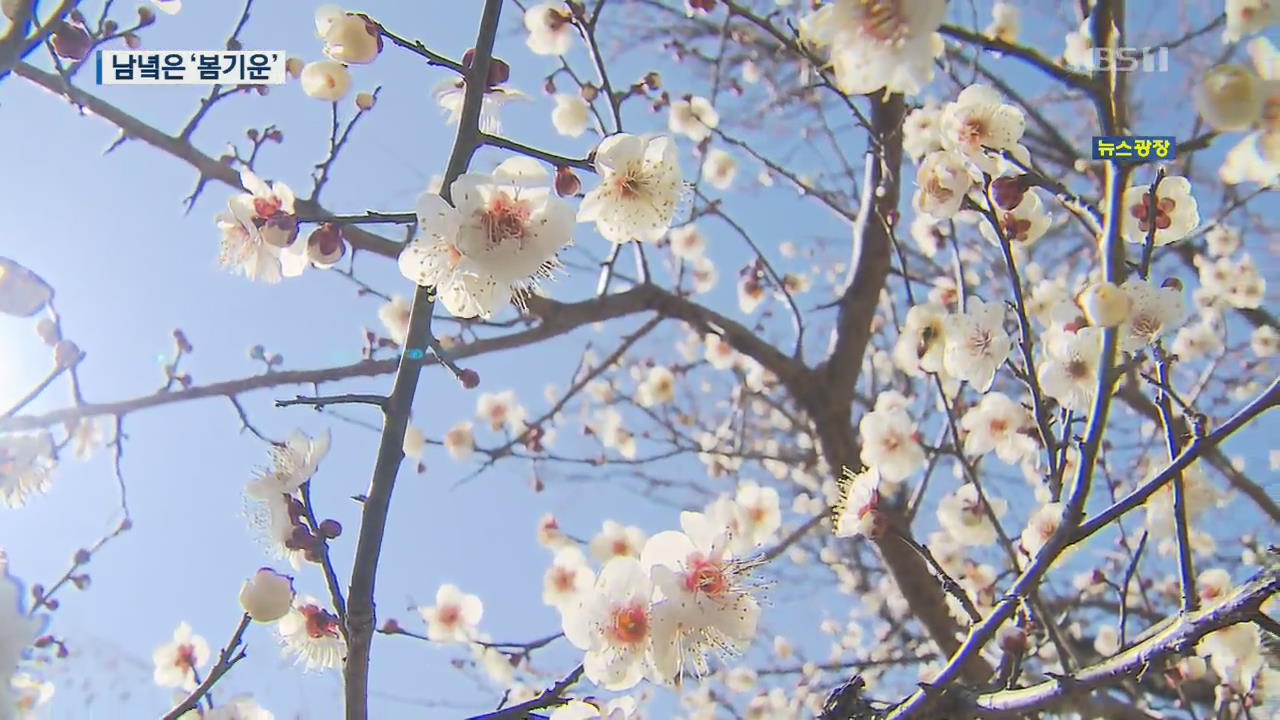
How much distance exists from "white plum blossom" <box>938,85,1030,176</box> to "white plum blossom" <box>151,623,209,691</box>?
177cm

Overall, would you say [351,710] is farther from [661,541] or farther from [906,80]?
[906,80]

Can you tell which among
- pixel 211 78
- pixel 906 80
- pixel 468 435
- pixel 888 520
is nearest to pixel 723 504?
pixel 888 520

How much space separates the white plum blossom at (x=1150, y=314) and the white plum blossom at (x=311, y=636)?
117 centimetres

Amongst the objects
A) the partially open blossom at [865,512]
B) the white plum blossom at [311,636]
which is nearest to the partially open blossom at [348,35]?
the white plum blossom at [311,636]

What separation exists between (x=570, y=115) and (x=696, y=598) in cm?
195

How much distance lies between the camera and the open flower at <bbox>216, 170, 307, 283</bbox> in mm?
1226

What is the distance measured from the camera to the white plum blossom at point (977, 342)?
61.4 inches

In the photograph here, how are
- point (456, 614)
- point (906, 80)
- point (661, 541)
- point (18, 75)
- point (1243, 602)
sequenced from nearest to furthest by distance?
point (1243, 602) < point (906, 80) < point (661, 541) < point (18, 75) < point (456, 614)

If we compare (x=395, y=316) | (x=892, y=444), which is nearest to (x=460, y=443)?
(x=395, y=316)

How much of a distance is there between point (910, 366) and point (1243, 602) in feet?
4.00

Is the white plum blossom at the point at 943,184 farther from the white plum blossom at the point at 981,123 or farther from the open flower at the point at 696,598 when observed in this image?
the open flower at the point at 696,598

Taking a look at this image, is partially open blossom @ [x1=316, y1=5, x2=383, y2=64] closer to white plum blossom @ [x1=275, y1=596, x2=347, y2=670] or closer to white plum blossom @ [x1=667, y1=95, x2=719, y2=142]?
white plum blossom @ [x1=275, y1=596, x2=347, y2=670]

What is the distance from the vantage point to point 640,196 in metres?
1.20

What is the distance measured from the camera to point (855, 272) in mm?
2611
